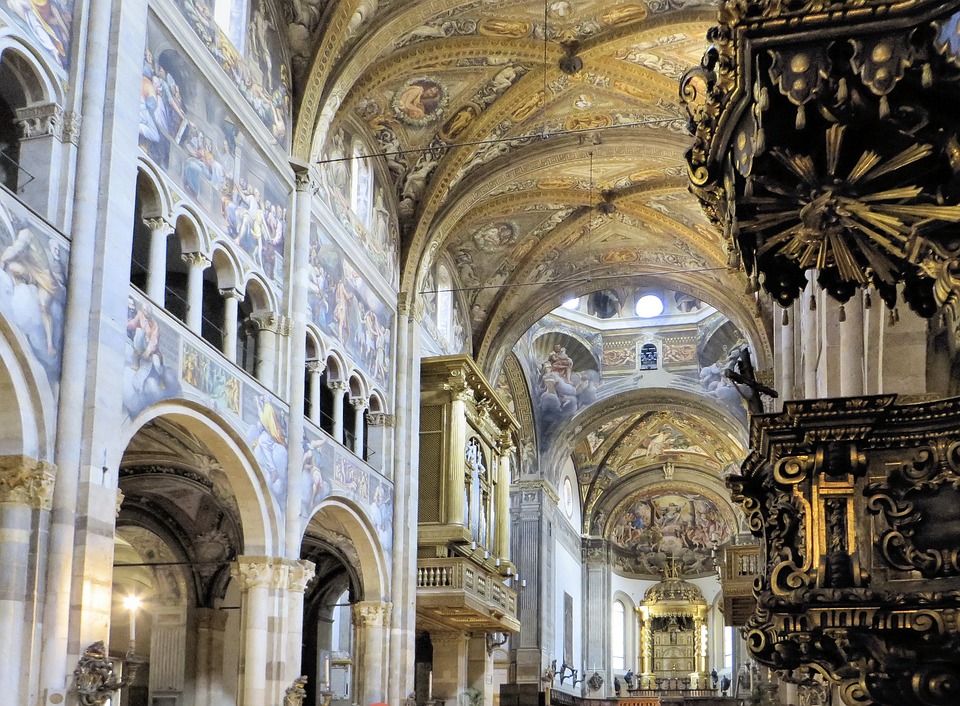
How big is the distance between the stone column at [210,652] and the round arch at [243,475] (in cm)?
534

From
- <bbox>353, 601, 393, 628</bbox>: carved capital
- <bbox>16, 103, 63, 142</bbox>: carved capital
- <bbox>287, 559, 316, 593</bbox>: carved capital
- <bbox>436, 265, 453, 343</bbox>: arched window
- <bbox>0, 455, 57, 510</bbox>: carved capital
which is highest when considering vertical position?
<bbox>436, 265, 453, 343</bbox>: arched window

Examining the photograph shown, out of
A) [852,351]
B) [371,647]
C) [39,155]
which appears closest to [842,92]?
[852,351]

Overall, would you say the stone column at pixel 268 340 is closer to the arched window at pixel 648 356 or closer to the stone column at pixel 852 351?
the stone column at pixel 852 351

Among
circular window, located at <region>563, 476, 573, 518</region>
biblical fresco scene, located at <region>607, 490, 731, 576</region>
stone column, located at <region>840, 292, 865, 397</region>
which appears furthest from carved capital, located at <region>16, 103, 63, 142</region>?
biblical fresco scene, located at <region>607, 490, 731, 576</region>

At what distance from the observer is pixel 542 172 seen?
80.5 ft

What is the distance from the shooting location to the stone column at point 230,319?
1566 centimetres

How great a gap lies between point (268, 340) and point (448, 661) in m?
11.5

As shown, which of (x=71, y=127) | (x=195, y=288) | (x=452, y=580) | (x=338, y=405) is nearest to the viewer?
(x=71, y=127)

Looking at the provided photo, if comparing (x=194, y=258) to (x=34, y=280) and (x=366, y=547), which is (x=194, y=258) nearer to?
(x=34, y=280)

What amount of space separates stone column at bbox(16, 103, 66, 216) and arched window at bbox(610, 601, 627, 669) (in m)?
38.6

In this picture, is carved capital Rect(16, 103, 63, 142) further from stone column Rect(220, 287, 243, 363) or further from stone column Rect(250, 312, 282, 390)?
stone column Rect(250, 312, 282, 390)

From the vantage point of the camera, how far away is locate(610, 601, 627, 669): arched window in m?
47.9

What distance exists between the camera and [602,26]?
20.3 m

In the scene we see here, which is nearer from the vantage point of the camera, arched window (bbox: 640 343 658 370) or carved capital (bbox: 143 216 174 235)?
carved capital (bbox: 143 216 174 235)
